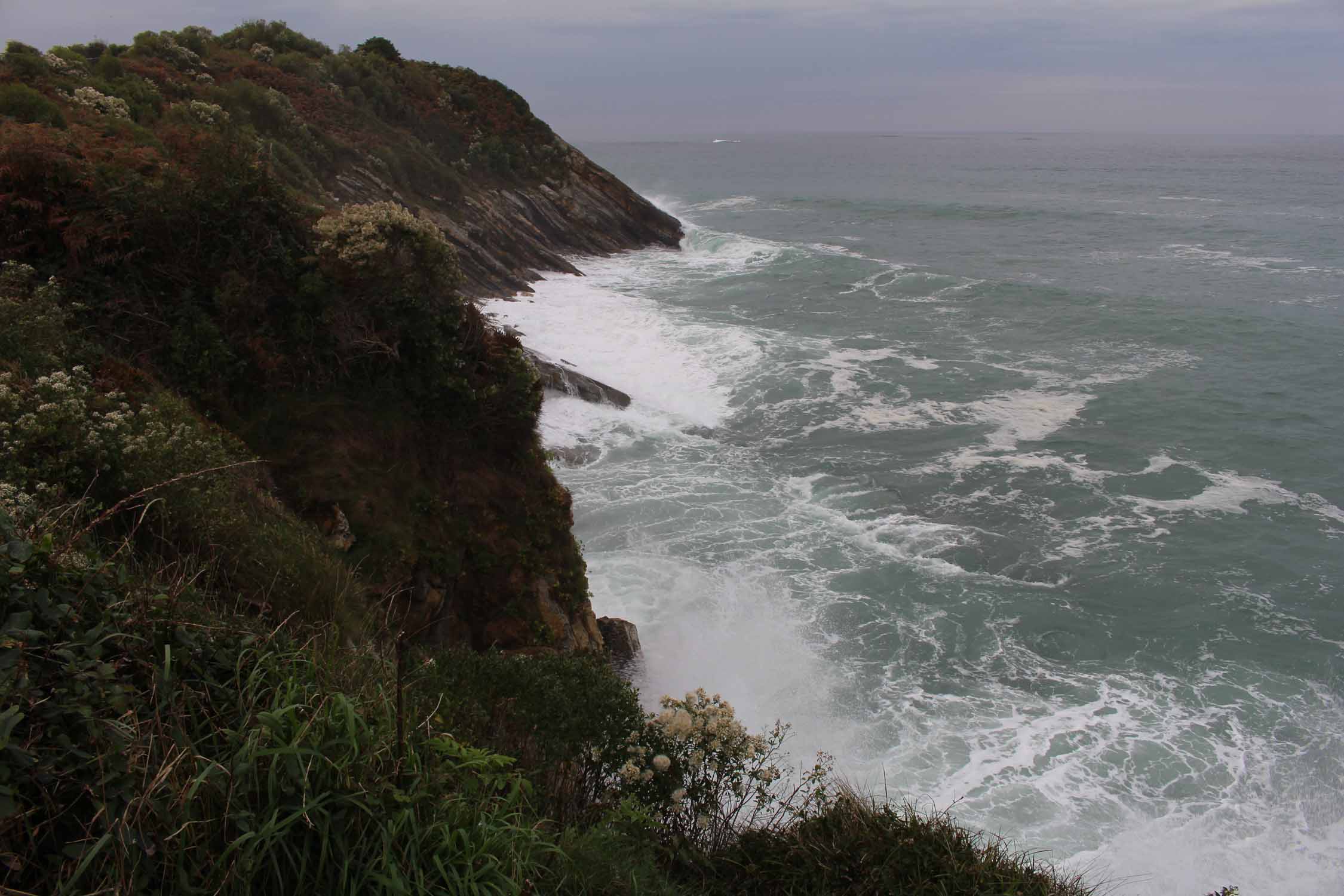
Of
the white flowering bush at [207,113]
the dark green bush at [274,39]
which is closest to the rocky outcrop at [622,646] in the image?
the white flowering bush at [207,113]

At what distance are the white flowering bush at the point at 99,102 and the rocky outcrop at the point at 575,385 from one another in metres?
10.2

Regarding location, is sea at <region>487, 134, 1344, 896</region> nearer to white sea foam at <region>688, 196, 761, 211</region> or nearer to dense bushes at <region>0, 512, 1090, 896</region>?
dense bushes at <region>0, 512, 1090, 896</region>

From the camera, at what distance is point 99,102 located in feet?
59.7

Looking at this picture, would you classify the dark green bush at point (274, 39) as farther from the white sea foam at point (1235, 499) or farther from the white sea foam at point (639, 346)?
the white sea foam at point (1235, 499)

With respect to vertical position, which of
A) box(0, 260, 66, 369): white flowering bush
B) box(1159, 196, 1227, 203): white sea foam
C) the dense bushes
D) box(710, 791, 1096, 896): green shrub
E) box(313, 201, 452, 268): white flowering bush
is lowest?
box(710, 791, 1096, 896): green shrub

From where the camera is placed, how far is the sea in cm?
1109

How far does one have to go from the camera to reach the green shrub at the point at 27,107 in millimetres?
14930

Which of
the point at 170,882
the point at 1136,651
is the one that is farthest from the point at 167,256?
the point at 1136,651

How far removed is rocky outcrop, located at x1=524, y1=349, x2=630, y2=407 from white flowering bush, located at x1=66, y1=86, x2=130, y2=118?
1019cm

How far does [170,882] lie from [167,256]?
9.82m

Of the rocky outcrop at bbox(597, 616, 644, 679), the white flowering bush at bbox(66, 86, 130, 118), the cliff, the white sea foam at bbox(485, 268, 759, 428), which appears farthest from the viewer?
the white sea foam at bbox(485, 268, 759, 428)

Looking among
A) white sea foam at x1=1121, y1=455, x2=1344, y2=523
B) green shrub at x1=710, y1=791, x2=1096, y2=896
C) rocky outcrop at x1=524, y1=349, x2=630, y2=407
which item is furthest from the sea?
green shrub at x1=710, y1=791, x2=1096, y2=896

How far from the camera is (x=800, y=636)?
13906mm

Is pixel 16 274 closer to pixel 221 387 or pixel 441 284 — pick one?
pixel 221 387
